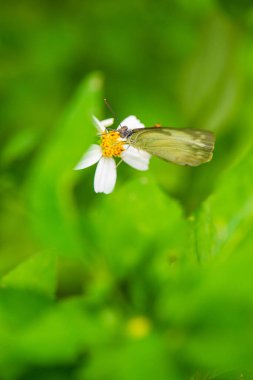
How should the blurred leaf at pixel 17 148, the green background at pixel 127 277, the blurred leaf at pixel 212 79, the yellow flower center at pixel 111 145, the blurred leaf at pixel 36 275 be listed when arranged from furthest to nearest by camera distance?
1. the blurred leaf at pixel 212 79
2. the blurred leaf at pixel 17 148
3. the yellow flower center at pixel 111 145
4. the blurred leaf at pixel 36 275
5. the green background at pixel 127 277

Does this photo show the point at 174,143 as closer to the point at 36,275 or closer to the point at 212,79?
the point at 36,275

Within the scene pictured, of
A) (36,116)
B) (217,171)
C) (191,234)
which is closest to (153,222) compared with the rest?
(191,234)

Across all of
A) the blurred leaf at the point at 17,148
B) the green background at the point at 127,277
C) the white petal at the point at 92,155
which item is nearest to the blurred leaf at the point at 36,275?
the green background at the point at 127,277

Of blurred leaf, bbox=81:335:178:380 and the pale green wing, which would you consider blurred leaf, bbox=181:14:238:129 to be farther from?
blurred leaf, bbox=81:335:178:380

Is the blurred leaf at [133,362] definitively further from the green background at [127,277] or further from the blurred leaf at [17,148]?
the blurred leaf at [17,148]

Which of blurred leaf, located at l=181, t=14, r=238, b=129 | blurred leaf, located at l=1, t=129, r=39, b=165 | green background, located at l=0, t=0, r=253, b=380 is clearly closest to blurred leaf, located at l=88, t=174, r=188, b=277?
green background, located at l=0, t=0, r=253, b=380

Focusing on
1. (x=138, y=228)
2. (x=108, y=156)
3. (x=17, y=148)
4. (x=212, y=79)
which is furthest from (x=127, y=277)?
(x=212, y=79)

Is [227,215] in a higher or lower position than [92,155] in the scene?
lower
